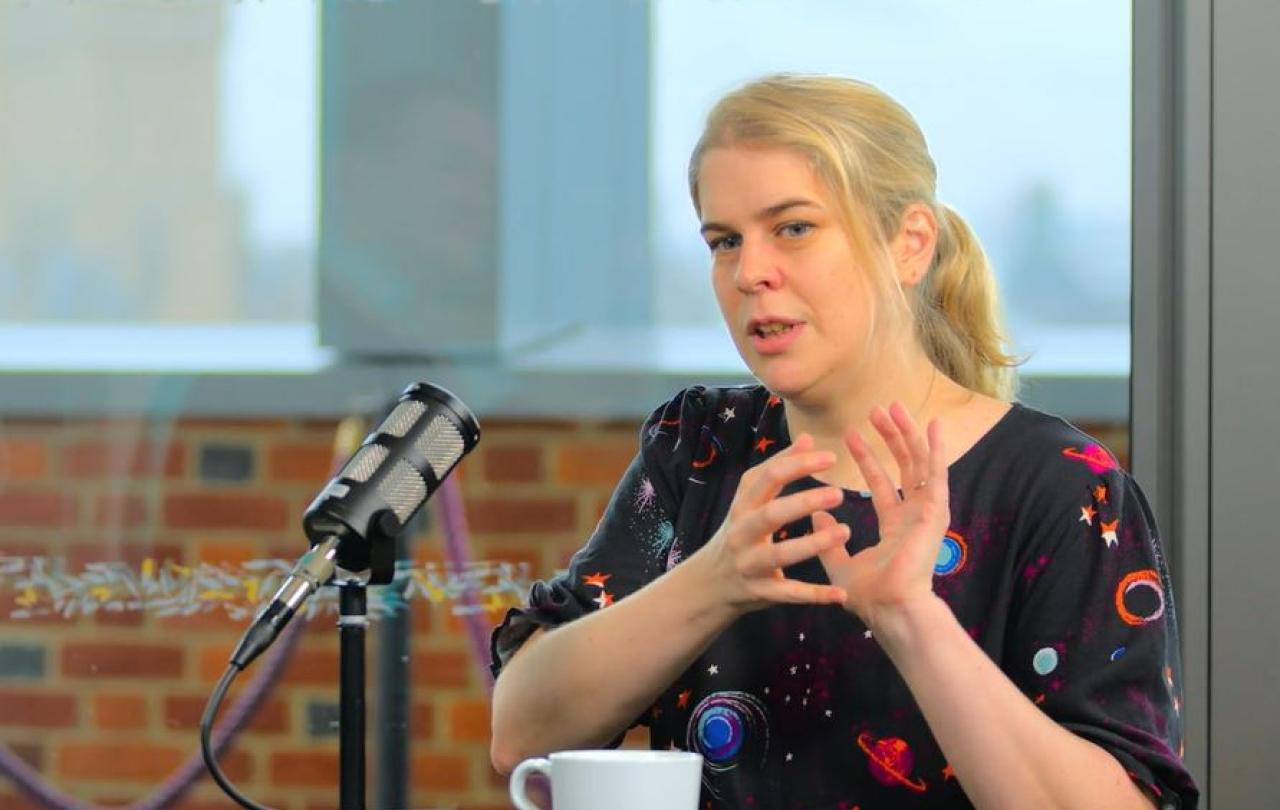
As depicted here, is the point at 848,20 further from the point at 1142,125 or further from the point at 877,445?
the point at 877,445

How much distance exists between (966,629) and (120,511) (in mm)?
1114

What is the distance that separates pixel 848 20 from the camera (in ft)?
7.25

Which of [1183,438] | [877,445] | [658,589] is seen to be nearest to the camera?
[658,589]

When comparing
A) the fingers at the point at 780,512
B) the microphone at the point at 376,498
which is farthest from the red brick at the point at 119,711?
the fingers at the point at 780,512

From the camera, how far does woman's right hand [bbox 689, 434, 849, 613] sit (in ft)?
4.51

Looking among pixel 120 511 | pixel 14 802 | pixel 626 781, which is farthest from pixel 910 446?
pixel 14 802

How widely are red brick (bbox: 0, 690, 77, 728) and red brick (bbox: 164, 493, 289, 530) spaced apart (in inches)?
10.6

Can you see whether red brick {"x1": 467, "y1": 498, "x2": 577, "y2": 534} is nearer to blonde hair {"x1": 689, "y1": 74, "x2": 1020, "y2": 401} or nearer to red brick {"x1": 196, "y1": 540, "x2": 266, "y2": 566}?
red brick {"x1": 196, "y1": 540, "x2": 266, "y2": 566}

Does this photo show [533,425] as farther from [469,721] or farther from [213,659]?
[213,659]

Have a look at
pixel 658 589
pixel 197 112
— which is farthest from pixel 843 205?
pixel 197 112

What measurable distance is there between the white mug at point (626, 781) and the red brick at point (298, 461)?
1030 mm

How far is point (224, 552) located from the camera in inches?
87.7

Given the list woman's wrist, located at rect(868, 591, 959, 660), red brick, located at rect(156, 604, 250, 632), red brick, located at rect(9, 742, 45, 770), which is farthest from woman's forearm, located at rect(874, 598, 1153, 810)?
red brick, located at rect(9, 742, 45, 770)

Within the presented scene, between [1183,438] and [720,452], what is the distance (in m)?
0.65
